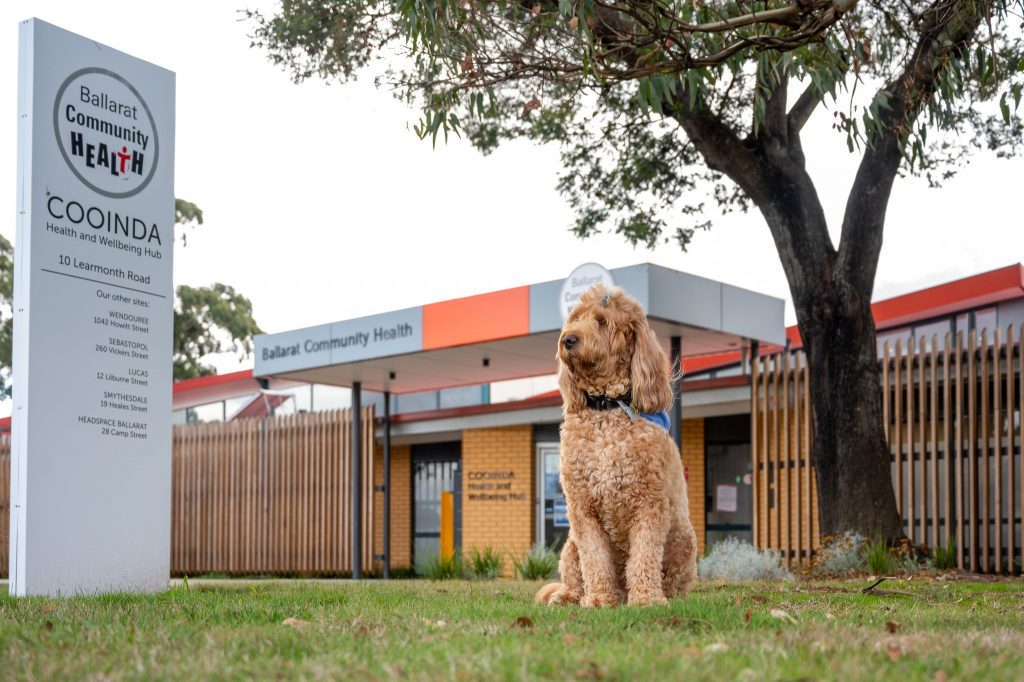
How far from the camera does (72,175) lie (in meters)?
7.32

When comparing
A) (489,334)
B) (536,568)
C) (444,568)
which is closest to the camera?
(536,568)

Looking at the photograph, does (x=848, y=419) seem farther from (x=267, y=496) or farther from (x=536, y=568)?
(x=267, y=496)

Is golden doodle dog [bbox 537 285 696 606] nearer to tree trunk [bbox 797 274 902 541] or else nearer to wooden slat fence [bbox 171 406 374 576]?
tree trunk [bbox 797 274 902 541]

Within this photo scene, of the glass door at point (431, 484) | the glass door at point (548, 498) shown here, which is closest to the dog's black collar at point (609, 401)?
the glass door at point (548, 498)

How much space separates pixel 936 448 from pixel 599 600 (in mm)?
8989

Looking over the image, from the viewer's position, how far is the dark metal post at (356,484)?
1836cm

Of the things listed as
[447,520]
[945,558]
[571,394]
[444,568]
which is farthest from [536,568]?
[447,520]

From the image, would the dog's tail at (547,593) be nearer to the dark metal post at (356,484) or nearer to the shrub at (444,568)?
the shrub at (444,568)

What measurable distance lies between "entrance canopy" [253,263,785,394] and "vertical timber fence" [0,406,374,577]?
163 centimetres

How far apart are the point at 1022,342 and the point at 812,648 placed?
32.3 feet

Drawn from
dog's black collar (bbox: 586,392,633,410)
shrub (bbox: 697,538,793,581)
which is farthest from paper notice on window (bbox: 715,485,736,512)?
dog's black collar (bbox: 586,392,633,410)

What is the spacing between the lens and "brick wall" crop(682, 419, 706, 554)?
19.4 metres

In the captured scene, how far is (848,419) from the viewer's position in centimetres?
1123

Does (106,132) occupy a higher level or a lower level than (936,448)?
higher
